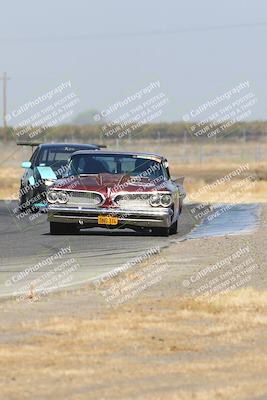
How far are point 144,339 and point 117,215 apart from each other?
11.1 meters

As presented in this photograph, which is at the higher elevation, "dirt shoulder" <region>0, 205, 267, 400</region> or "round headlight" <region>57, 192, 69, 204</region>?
"dirt shoulder" <region>0, 205, 267, 400</region>

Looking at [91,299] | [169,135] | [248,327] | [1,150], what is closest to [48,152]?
[91,299]

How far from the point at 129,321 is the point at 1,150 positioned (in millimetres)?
79709

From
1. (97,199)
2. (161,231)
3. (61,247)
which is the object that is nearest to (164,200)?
(161,231)

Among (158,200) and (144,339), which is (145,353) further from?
(158,200)

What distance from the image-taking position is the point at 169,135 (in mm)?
136125

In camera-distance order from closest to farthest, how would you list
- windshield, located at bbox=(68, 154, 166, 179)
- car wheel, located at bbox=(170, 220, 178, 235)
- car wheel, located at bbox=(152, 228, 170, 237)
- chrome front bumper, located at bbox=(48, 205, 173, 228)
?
chrome front bumper, located at bbox=(48, 205, 173, 228) → car wheel, located at bbox=(152, 228, 170, 237) → windshield, located at bbox=(68, 154, 166, 179) → car wheel, located at bbox=(170, 220, 178, 235)

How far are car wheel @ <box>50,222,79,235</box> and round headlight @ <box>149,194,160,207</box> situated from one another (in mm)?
1405

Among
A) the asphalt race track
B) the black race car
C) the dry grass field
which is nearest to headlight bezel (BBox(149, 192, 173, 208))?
the asphalt race track

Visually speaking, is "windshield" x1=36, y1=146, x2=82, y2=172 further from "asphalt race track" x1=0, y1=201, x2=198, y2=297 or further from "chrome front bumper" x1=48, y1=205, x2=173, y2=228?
"chrome front bumper" x1=48, y1=205, x2=173, y2=228

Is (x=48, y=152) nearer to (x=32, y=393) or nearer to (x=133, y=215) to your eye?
(x=133, y=215)

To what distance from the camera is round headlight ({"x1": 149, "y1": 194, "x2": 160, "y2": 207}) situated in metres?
21.2

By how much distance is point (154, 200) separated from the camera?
21203 millimetres

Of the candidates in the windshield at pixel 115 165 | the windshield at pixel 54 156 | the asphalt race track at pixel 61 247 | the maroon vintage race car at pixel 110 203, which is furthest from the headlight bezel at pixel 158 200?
the windshield at pixel 54 156
